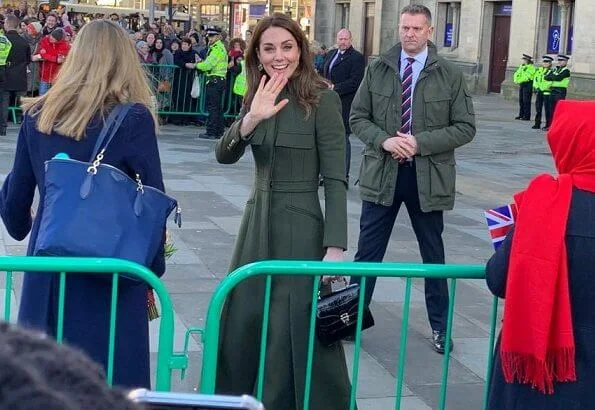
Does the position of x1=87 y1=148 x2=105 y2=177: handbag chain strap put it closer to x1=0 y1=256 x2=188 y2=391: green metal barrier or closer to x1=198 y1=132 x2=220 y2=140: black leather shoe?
x1=0 y1=256 x2=188 y2=391: green metal barrier

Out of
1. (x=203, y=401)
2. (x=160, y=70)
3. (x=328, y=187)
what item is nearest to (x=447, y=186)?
(x=328, y=187)

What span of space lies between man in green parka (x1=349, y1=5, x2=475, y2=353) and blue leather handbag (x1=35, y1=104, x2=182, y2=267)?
231 cm

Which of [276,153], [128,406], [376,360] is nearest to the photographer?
[128,406]

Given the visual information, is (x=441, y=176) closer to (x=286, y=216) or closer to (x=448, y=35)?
(x=286, y=216)

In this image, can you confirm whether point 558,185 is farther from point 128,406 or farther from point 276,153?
point 128,406

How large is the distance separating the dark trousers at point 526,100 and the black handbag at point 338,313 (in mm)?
21520

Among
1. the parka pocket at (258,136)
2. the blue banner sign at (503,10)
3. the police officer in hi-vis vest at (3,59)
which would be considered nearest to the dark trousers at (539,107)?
the blue banner sign at (503,10)

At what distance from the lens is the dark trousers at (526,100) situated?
24.5 meters

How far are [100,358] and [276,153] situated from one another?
1.15 m

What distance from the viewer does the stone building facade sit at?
27.3 metres

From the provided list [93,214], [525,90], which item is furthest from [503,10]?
[93,214]

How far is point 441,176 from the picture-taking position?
5488 mm

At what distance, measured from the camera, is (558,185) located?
3.00 m

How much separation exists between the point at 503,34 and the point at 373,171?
96.4 ft
